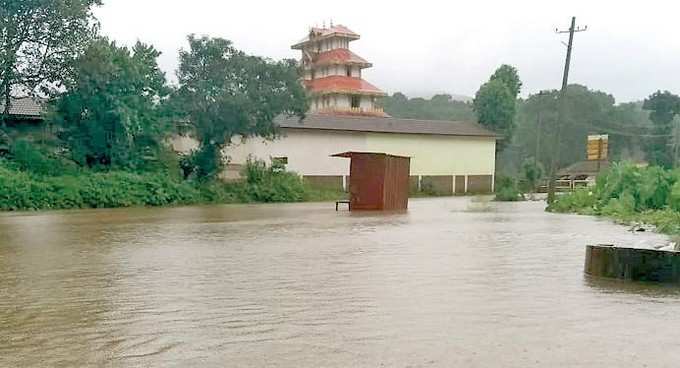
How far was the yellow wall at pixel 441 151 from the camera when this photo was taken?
51.4m

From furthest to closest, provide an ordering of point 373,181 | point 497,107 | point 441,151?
1. point 497,107
2. point 441,151
3. point 373,181

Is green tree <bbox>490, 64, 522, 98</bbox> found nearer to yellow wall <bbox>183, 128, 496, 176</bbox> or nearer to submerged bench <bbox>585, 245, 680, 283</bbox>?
yellow wall <bbox>183, 128, 496, 176</bbox>

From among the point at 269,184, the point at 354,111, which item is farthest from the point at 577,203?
the point at 354,111

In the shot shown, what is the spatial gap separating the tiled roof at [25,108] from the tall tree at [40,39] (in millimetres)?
1953

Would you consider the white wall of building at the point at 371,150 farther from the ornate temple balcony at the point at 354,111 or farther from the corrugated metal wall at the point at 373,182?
the corrugated metal wall at the point at 373,182

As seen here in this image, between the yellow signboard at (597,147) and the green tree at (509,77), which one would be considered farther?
the green tree at (509,77)

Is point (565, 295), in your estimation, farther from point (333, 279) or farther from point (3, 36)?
point (3, 36)

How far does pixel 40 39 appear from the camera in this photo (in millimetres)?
34031

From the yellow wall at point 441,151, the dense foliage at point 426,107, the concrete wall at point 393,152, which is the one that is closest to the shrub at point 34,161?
the concrete wall at point 393,152

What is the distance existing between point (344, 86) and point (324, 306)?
5673 centimetres

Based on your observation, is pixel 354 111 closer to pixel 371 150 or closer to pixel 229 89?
pixel 371 150

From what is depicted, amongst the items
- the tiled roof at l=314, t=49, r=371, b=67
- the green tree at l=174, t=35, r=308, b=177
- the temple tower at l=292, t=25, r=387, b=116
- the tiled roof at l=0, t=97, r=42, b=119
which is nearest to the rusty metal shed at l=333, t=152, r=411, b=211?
the green tree at l=174, t=35, r=308, b=177

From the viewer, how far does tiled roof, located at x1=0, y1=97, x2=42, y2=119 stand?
37594 millimetres

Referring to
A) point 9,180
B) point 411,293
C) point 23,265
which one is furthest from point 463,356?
point 9,180
